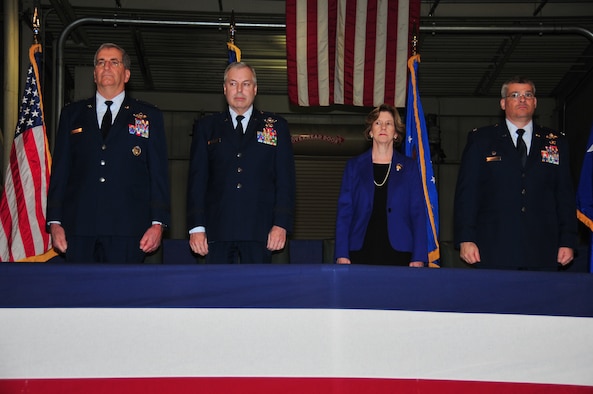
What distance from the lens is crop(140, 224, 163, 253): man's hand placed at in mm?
3021

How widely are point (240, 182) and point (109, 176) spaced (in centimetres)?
60

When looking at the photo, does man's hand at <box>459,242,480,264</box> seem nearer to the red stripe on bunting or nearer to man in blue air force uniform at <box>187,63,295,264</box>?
man in blue air force uniform at <box>187,63,295,264</box>

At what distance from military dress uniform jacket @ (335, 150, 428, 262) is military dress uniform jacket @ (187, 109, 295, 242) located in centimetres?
29

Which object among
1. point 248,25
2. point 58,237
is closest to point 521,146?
point 58,237

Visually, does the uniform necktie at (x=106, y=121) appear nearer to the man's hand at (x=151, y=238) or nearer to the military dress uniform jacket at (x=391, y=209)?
the man's hand at (x=151, y=238)

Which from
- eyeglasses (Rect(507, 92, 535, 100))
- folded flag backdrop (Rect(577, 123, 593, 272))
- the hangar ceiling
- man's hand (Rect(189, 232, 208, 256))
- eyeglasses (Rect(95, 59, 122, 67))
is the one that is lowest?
man's hand (Rect(189, 232, 208, 256))

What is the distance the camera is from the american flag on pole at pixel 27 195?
412cm

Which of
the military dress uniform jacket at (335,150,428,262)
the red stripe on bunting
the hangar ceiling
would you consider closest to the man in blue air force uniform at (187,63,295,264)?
the military dress uniform jacket at (335,150,428,262)

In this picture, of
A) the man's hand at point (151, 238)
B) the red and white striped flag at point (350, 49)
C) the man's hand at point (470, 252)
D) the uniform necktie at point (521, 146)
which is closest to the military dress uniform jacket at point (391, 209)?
the man's hand at point (470, 252)

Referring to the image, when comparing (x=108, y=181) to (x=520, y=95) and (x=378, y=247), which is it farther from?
(x=520, y=95)

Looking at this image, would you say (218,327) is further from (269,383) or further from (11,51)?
(11,51)

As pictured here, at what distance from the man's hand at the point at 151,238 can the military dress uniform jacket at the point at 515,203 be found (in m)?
1.40

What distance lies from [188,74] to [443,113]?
16.1 feet

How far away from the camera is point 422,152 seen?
4.96 m
